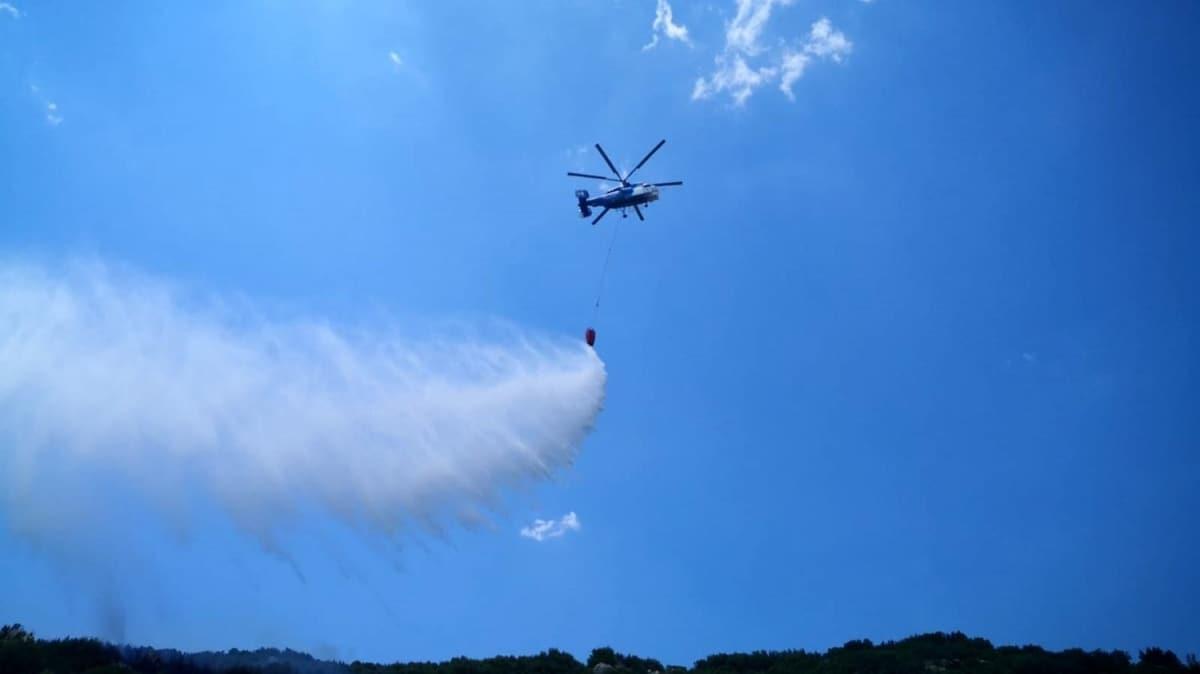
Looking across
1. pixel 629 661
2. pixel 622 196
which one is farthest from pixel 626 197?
pixel 629 661

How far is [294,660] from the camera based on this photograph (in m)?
36.8

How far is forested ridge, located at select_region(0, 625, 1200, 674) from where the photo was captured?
32625 millimetres

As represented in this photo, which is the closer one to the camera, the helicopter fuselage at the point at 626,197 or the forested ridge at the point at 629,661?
the forested ridge at the point at 629,661

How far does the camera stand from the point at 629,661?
41.7m

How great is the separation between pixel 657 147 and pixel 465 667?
29.3 m

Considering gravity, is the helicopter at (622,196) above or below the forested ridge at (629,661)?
above

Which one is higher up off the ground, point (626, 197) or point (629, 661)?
point (626, 197)

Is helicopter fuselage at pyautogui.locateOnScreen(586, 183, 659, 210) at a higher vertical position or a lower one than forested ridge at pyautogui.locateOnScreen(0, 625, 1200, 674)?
higher

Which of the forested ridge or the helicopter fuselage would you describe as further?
the helicopter fuselage

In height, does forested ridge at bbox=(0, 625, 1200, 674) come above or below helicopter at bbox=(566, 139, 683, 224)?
below

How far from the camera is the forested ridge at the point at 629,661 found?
107ft

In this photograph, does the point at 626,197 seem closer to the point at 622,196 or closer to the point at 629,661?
the point at 622,196

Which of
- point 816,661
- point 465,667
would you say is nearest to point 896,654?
point 816,661

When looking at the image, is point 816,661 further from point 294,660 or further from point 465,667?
point 294,660
